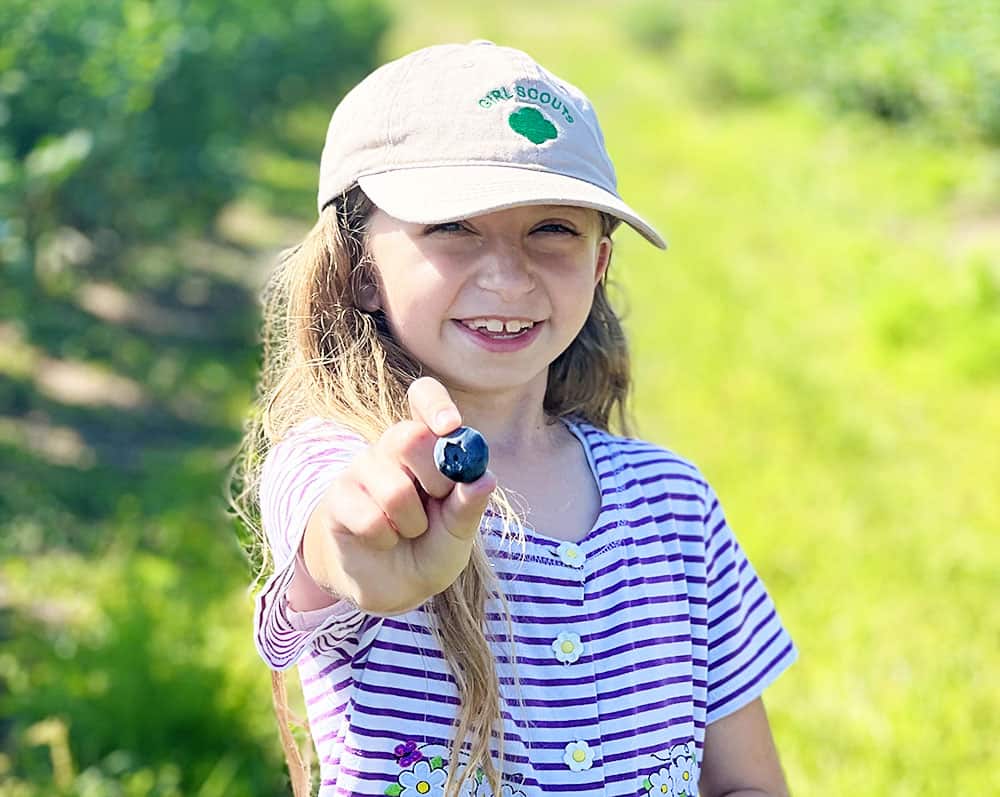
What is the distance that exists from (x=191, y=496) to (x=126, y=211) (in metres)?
2.05

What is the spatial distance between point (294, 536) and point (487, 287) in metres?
0.34

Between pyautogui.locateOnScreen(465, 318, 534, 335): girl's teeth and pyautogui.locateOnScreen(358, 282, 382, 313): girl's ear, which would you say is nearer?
pyautogui.locateOnScreen(465, 318, 534, 335): girl's teeth

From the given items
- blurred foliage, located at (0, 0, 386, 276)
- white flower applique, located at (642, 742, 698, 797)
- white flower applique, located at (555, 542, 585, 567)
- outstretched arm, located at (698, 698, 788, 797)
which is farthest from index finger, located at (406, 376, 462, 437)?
blurred foliage, located at (0, 0, 386, 276)

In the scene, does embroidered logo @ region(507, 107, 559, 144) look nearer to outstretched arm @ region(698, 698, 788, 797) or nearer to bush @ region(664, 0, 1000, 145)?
outstretched arm @ region(698, 698, 788, 797)

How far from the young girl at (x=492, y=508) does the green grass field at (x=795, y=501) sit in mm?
468

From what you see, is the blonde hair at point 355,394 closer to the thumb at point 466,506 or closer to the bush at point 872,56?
the thumb at point 466,506

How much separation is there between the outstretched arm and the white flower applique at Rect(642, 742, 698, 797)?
117 millimetres

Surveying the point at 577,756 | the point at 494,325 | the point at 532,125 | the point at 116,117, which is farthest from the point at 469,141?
the point at 116,117

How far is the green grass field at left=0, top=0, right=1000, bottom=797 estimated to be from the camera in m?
2.96

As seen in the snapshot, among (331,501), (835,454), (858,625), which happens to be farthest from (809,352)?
(331,501)

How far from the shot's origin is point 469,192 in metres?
1.31

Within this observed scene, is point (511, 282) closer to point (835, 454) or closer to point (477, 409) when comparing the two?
point (477, 409)

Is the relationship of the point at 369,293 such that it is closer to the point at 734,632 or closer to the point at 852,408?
the point at 734,632

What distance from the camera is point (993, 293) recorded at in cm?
666
